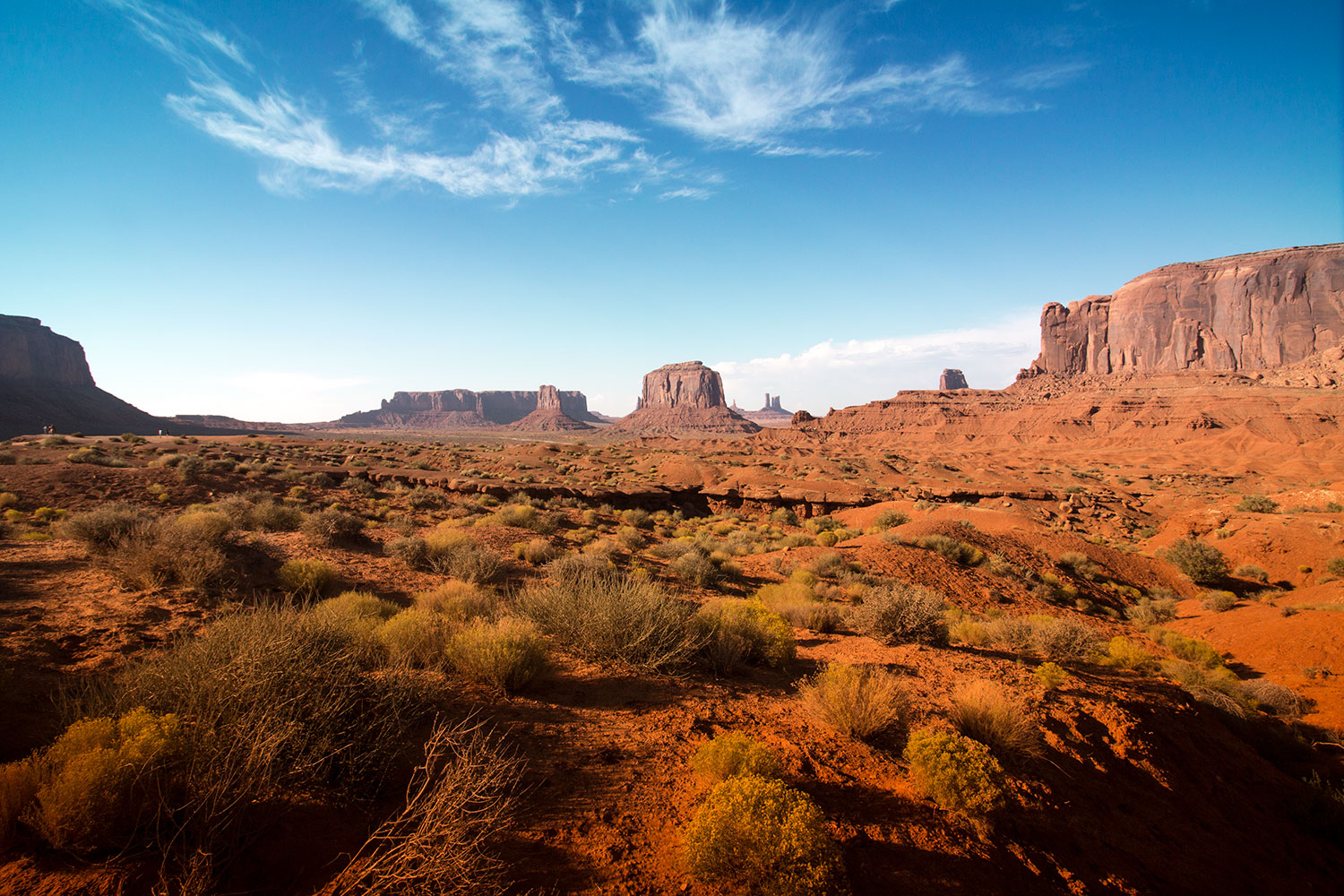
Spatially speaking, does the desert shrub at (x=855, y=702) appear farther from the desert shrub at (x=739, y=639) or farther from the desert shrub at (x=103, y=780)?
the desert shrub at (x=103, y=780)

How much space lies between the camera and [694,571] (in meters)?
11.6

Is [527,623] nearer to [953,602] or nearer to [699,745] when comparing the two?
[699,745]

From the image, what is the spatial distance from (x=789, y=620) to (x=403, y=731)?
6.50 m

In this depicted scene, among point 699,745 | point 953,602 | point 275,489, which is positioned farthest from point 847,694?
point 275,489

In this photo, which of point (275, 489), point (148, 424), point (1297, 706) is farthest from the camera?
point (148, 424)

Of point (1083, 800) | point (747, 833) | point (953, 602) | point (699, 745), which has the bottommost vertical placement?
point (953, 602)

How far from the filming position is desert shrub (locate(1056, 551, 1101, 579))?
48.5 ft

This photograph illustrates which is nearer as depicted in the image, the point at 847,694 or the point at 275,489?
the point at 847,694

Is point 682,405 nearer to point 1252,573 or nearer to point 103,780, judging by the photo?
point 1252,573

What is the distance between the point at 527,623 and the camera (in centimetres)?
586

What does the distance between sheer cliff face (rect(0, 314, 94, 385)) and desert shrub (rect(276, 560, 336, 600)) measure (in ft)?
367

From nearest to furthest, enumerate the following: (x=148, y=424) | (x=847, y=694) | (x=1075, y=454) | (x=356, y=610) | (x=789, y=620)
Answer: (x=847, y=694) → (x=356, y=610) → (x=789, y=620) → (x=1075, y=454) → (x=148, y=424)

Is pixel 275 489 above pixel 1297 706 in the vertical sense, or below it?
above

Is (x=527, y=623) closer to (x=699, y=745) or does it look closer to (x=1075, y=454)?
(x=699, y=745)
